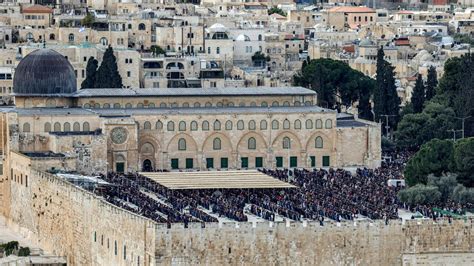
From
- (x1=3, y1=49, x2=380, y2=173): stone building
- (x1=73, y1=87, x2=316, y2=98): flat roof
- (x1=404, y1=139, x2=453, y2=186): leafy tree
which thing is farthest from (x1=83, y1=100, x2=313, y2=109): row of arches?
(x1=404, y1=139, x2=453, y2=186): leafy tree

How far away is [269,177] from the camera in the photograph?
99688 millimetres

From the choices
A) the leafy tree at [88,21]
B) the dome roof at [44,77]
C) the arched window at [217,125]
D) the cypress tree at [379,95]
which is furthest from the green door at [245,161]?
the leafy tree at [88,21]

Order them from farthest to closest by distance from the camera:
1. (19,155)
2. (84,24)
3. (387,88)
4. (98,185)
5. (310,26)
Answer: (310,26), (84,24), (387,88), (19,155), (98,185)

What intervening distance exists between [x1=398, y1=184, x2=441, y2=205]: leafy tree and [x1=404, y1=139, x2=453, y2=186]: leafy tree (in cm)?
351

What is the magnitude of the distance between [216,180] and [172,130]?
36.4ft

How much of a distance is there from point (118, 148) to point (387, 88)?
2122 centimetres

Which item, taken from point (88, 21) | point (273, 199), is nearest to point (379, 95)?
point (273, 199)

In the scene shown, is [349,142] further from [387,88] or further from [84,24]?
[84,24]

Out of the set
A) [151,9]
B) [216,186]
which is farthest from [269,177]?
[151,9]

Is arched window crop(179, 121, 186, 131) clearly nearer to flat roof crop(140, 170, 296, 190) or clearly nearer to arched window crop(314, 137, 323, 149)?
flat roof crop(140, 170, 296, 190)

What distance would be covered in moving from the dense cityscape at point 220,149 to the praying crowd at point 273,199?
132 mm

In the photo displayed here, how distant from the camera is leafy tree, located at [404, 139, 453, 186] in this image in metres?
96.6

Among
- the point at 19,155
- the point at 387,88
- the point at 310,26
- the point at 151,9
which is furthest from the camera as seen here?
the point at 310,26

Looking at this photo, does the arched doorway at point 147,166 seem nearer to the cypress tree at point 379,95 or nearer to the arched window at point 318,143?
the arched window at point 318,143
